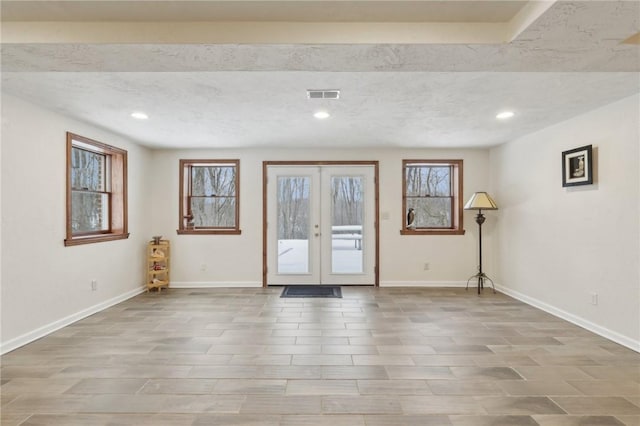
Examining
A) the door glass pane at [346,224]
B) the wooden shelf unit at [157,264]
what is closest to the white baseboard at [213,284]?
the wooden shelf unit at [157,264]

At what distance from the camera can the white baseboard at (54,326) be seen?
315cm

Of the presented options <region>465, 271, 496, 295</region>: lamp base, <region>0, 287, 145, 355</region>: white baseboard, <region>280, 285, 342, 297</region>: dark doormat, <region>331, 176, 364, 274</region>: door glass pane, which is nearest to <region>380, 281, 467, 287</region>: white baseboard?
<region>465, 271, 496, 295</region>: lamp base

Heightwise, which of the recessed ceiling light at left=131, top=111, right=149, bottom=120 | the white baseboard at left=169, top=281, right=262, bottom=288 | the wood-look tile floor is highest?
the recessed ceiling light at left=131, top=111, right=149, bottom=120

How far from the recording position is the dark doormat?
5.22m

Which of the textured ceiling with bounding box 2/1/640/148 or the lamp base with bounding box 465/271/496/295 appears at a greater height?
the textured ceiling with bounding box 2/1/640/148

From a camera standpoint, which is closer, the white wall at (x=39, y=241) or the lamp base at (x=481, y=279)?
the white wall at (x=39, y=241)

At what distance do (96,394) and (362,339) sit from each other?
85.5 inches

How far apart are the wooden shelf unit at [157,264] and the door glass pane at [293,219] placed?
1.83 meters

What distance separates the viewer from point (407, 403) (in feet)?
7.41

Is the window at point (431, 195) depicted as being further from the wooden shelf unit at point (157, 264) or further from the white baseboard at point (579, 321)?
the wooden shelf unit at point (157, 264)

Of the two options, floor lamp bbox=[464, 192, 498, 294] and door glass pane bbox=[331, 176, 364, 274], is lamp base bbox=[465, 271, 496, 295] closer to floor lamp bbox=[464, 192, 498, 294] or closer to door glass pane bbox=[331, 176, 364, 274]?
floor lamp bbox=[464, 192, 498, 294]

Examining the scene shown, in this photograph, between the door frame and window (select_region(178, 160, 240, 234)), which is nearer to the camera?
the door frame

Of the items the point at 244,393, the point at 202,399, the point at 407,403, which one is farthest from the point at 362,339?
the point at 202,399

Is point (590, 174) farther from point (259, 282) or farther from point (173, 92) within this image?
point (259, 282)
